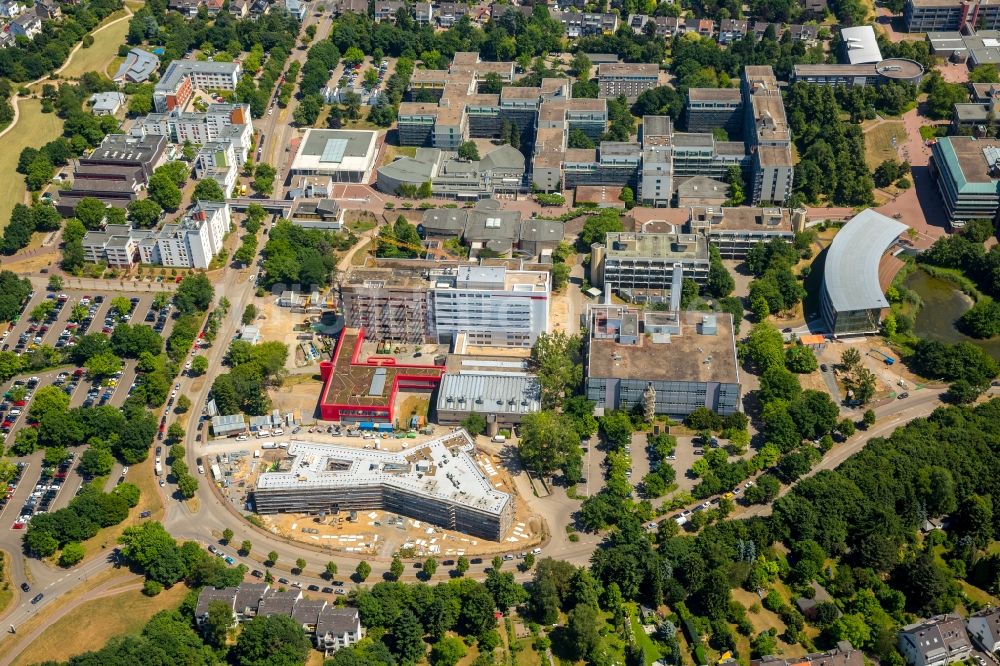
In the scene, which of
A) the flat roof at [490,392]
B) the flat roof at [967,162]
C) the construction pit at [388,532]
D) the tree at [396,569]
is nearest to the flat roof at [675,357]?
the flat roof at [490,392]

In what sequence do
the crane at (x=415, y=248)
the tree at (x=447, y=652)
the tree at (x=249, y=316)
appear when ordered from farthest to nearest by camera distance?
the crane at (x=415, y=248) → the tree at (x=249, y=316) → the tree at (x=447, y=652)

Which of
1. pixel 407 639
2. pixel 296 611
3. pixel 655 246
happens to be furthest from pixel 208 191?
pixel 407 639

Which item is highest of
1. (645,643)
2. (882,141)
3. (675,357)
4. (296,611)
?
(675,357)

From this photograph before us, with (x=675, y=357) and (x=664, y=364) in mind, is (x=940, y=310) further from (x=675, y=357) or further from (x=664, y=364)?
(x=664, y=364)

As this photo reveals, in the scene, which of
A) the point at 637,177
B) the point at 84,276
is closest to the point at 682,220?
the point at 637,177

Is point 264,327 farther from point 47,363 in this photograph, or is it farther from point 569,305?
point 569,305

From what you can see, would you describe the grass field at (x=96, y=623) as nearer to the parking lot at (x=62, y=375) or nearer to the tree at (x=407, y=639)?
the parking lot at (x=62, y=375)
